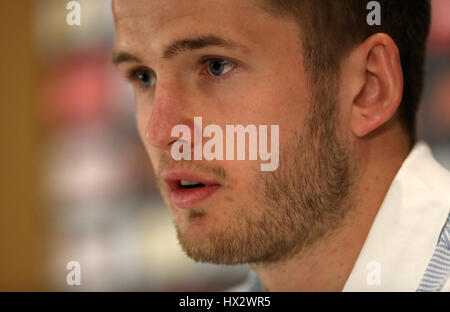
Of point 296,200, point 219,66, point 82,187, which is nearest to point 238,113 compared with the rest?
point 219,66

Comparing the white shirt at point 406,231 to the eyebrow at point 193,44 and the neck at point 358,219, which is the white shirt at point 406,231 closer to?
the neck at point 358,219

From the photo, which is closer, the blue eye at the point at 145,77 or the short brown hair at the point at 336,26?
the short brown hair at the point at 336,26

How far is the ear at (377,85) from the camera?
3.59 feet

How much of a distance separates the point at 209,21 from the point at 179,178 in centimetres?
32

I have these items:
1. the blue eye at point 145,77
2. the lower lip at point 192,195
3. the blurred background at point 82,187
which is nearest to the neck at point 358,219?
the lower lip at point 192,195

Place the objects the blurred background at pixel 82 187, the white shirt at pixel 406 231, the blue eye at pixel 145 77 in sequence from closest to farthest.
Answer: the white shirt at pixel 406 231, the blue eye at pixel 145 77, the blurred background at pixel 82 187

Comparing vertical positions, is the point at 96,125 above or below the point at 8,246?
above

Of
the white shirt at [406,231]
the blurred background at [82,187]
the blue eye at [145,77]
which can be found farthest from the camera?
the blurred background at [82,187]

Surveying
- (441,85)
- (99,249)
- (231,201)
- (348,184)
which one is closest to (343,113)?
(348,184)

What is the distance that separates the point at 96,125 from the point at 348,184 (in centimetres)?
125

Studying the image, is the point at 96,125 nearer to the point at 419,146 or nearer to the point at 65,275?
the point at 65,275

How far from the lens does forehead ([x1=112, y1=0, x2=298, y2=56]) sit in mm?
1055

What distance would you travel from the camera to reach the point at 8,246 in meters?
2.06

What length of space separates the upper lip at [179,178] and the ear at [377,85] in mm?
322
